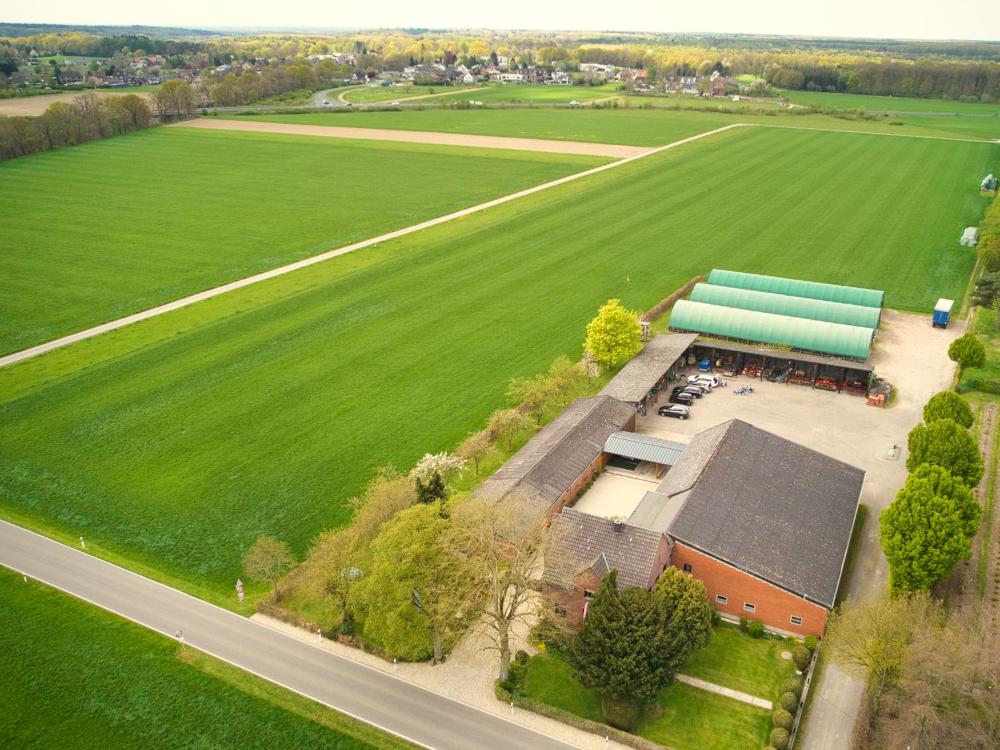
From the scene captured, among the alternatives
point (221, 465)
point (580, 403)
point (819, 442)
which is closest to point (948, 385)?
point (819, 442)

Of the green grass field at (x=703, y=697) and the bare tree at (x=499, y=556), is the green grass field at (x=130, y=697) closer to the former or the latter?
the bare tree at (x=499, y=556)

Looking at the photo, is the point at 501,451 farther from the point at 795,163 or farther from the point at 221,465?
the point at 795,163

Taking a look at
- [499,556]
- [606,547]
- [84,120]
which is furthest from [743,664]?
[84,120]

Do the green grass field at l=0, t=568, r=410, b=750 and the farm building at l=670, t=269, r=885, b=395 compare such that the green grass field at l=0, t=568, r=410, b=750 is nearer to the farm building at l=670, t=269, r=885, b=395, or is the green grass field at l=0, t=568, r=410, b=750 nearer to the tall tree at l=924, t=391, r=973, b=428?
the tall tree at l=924, t=391, r=973, b=428

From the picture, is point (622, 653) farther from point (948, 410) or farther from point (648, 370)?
point (648, 370)

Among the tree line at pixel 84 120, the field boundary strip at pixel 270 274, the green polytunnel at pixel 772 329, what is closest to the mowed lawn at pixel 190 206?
the field boundary strip at pixel 270 274

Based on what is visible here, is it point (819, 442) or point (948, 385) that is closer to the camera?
point (819, 442)
